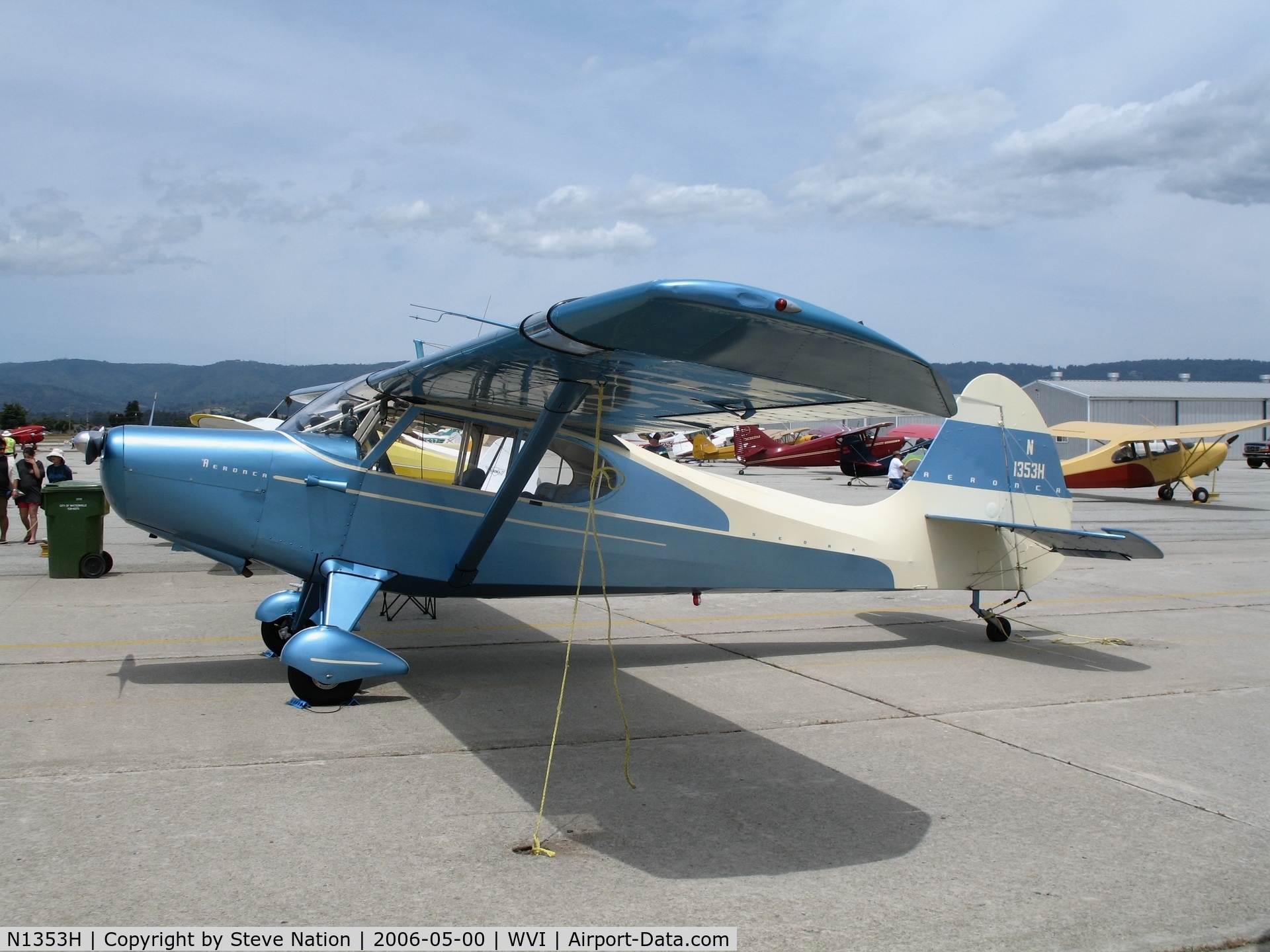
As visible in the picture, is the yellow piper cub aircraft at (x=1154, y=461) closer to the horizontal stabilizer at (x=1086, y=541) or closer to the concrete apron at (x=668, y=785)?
the concrete apron at (x=668, y=785)

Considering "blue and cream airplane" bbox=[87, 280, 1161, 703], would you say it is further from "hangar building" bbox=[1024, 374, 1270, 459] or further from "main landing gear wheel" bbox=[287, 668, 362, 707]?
"hangar building" bbox=[1024, 374, 1270, 459]

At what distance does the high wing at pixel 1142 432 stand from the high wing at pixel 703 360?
22.6m

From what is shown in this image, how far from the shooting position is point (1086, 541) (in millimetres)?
7895

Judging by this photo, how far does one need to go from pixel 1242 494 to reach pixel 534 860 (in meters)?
33.6

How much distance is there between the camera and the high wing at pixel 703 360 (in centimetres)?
342

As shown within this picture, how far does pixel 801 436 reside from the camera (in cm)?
4656

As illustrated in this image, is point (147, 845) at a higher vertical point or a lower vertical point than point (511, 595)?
lower

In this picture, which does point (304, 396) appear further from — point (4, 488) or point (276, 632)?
point (276, 632)

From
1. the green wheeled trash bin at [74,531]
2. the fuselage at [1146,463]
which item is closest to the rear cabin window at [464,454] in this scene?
the green wheeled trash bin at [74,531]

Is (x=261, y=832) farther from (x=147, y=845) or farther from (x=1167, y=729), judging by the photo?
(x=1167, y=729)

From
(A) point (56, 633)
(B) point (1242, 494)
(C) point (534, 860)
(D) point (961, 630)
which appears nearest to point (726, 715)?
(C) point (534, 860)

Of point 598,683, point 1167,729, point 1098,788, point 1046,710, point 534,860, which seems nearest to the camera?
point 534,860

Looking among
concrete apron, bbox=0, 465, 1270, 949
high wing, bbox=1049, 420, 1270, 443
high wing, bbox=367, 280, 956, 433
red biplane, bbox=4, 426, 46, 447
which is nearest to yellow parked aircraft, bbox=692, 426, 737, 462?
high wing, bbox=1049, 420, 1270, 443

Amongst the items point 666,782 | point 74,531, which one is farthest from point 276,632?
point 74,531
